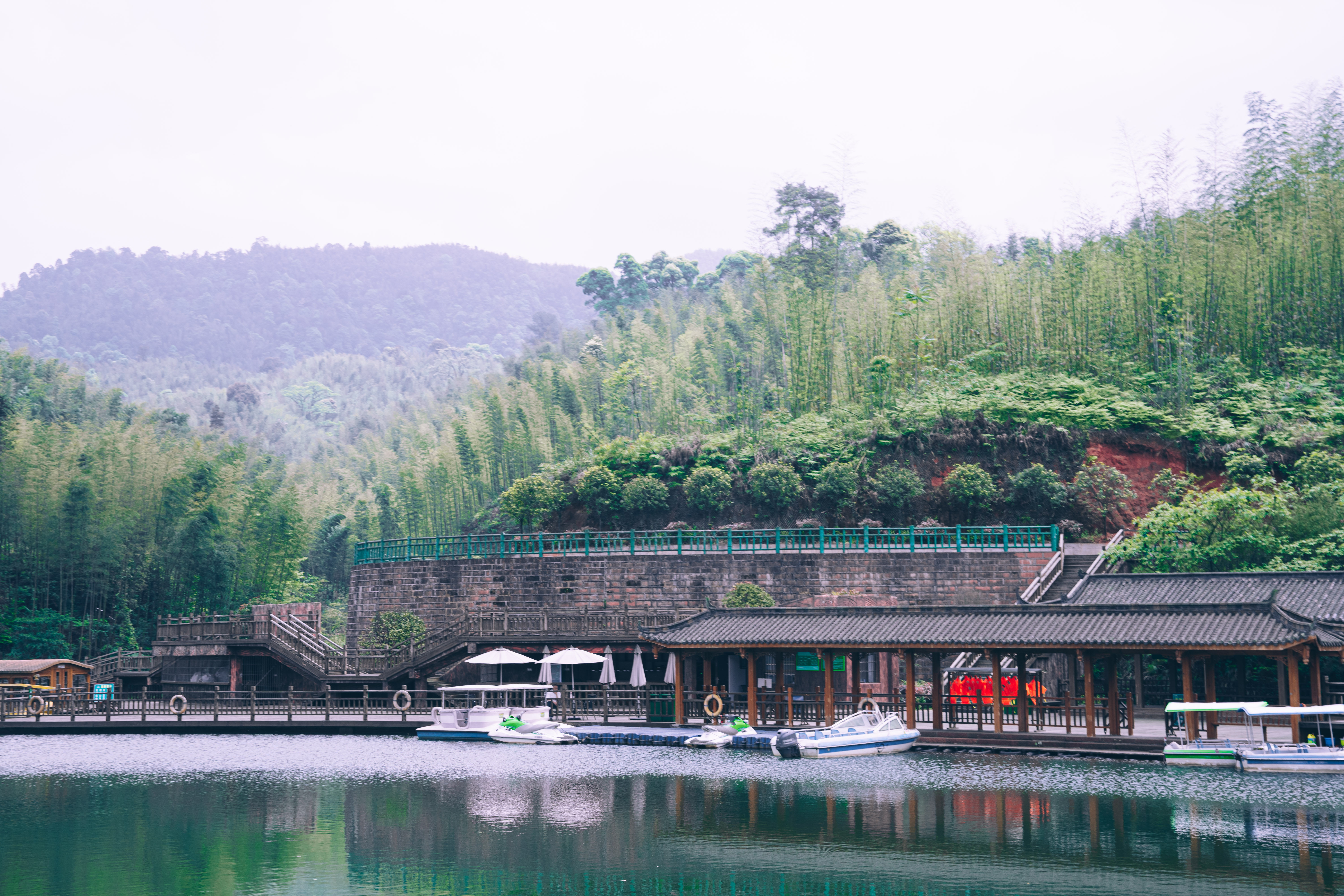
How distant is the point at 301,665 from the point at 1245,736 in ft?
79.6

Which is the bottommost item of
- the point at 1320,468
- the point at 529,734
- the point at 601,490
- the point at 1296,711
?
the point at 529,734

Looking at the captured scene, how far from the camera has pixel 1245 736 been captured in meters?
24.0

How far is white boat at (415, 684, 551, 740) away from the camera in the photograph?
29.4m

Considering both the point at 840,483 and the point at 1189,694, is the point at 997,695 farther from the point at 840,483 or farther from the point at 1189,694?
the point at 840,483

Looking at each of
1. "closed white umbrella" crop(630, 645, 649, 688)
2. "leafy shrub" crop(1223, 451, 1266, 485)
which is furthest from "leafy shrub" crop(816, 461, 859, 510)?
"leafy shrub" crop(1223, 451, 1266, 485)

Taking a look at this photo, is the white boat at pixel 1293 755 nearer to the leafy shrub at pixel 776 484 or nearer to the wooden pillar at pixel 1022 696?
the wooden pillar at pixel 1022 696

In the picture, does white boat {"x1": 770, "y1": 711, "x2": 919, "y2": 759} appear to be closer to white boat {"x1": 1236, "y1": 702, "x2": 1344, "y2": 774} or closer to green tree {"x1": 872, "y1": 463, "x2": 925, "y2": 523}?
white boat {"x1": 1236, "y1": 702, "x2": 1344, "y2": 774}

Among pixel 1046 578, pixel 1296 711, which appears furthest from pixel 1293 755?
pixel 1046 578

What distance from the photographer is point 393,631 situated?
3722cm

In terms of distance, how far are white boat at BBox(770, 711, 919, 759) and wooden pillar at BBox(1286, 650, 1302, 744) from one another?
7.10m

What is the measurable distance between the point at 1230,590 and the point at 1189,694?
3251 mm

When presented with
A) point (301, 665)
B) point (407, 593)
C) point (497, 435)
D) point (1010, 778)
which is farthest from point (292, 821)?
point (497, 435)

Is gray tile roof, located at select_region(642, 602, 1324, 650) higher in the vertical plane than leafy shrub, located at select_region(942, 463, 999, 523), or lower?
lower

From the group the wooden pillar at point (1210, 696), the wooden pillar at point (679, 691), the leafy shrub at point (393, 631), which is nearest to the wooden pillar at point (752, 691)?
the wooden pillar at point (679, 691)
